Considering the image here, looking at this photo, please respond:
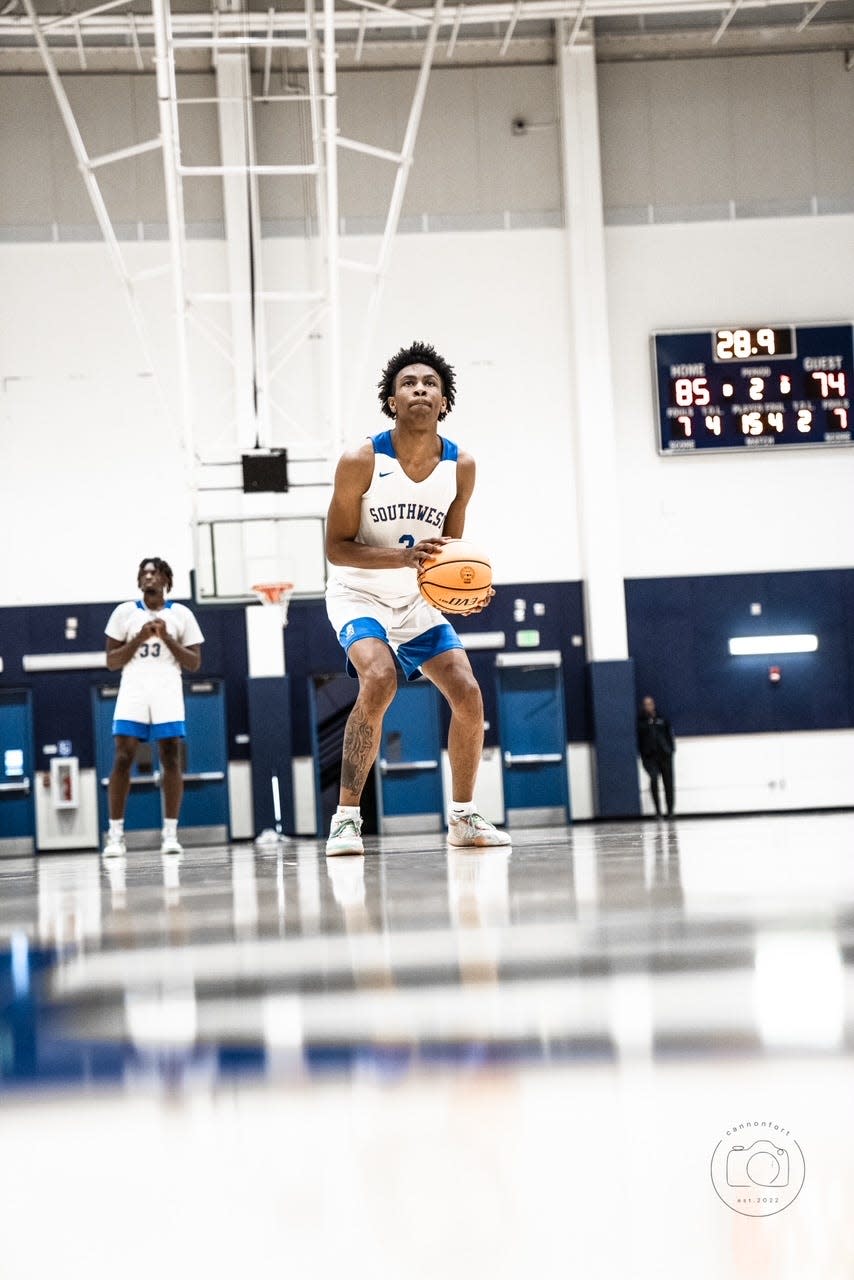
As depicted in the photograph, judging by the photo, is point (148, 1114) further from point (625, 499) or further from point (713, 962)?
point (625, 499)

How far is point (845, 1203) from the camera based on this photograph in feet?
Result: 2.77

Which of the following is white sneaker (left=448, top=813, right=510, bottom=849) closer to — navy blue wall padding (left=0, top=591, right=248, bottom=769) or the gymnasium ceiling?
navy blue wall padding (left=0, top=591, right=248, bottom=769)

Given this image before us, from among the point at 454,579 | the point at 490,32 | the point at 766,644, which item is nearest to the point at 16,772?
the point at 766,644

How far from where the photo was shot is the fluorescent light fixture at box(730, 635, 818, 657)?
17391 mm

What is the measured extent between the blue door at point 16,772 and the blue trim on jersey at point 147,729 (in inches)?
353

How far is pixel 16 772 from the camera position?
55.8 feet

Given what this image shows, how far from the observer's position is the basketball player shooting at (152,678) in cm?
853

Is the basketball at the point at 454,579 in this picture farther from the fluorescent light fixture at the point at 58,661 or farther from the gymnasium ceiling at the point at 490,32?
the fluorescent light fixture at the point at 58,661

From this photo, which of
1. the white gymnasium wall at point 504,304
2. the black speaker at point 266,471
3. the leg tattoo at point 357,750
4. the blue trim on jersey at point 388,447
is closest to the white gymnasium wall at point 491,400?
the white gymnasium wall at point 504,304

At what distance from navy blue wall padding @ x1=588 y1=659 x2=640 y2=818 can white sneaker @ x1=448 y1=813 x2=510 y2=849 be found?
11989 millimetres

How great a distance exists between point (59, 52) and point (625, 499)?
852 centimetres

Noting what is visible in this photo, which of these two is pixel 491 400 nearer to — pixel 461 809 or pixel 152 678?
pixel 152 678

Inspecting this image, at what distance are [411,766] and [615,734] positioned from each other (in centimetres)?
250

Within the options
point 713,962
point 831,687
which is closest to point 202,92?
point 831,687
